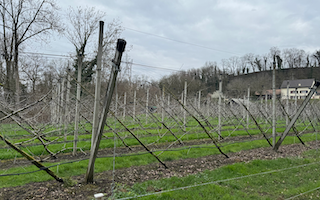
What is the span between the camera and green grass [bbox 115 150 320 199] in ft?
14.2

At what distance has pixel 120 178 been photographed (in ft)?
17.3

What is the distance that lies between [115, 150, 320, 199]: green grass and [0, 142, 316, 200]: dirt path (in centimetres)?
46

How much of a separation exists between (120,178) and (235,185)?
9.28 feet

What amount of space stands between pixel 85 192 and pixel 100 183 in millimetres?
542

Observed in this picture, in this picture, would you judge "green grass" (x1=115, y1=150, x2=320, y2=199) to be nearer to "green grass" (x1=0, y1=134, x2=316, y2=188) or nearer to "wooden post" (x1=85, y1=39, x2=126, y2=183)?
"wooden post" (x1=85, y1=39, x2=126, y2=183)

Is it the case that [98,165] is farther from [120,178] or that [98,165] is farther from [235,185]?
[235,185]

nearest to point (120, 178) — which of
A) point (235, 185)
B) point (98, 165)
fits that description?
point (98, 165)

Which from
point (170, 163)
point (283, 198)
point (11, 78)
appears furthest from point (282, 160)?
point (11, 78)

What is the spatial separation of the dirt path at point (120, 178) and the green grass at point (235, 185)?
46 centimetres

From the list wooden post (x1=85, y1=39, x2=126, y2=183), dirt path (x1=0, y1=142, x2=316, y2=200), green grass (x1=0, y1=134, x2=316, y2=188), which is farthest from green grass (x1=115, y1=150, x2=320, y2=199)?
green grass (x1=0, y1=134, x2=316, y2=188)

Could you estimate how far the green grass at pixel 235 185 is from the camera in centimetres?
432

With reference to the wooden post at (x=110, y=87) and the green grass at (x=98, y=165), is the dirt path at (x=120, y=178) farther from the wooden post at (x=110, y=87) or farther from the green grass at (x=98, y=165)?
the wooden post at (x=110, y=87)

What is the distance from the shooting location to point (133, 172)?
573cm

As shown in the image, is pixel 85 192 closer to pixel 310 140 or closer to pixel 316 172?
pixel 316 172
